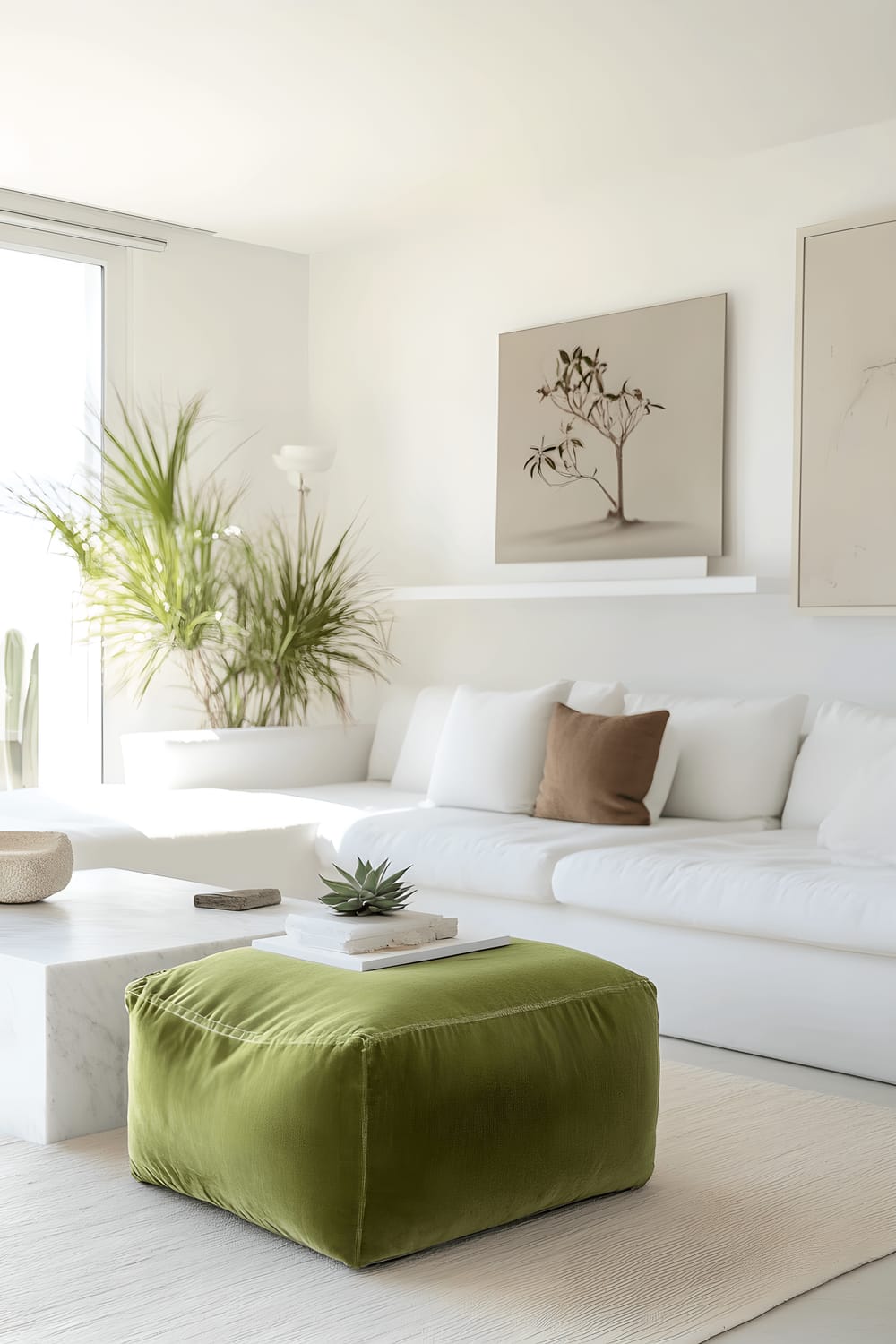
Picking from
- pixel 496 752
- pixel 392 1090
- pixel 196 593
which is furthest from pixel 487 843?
pixel 392 1090

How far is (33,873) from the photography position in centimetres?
332

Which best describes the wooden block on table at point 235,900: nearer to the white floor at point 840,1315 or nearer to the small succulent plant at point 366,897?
the small succulent plant at point 366,897

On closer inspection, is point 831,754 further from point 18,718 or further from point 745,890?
point 18,718

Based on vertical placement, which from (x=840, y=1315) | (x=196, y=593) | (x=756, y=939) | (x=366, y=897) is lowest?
(x=840, y=1315)

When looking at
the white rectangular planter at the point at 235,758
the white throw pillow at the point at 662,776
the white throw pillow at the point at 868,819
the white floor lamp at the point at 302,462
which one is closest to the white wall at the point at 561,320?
the white floor lamp at the point at 302,462

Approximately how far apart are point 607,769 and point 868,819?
970 mm

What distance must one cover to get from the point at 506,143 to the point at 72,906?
2990 millimetres

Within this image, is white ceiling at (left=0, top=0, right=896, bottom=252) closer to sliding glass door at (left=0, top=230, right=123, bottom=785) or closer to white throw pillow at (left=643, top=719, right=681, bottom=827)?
sliding glass door at (left=0, top=230, right=123, bottom=785)

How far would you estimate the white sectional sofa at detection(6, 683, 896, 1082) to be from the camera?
347 centimetres

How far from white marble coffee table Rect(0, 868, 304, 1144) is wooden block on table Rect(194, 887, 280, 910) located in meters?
0.20

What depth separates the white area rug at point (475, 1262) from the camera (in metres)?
2.09

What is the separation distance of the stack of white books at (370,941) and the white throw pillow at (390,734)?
301 cm

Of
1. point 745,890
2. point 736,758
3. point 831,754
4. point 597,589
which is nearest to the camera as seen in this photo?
point 745,890

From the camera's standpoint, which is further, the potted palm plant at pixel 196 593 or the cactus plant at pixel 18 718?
the cactus plant at pixel 18 718
